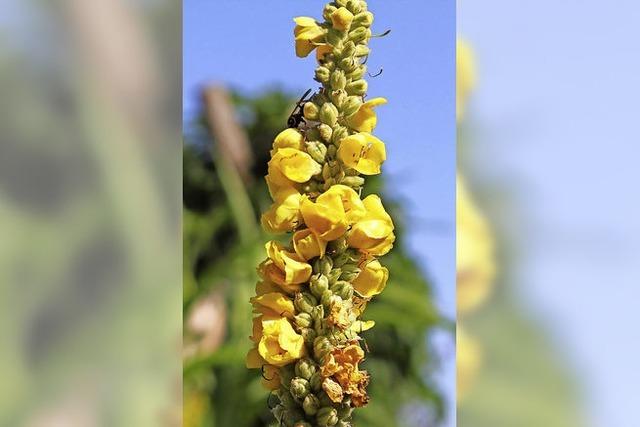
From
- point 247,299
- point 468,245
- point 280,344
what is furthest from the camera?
point 247,299

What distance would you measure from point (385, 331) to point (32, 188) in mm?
1497

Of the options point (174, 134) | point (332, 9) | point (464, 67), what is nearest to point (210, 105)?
point (464, 67)

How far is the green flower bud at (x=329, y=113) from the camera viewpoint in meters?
0.88

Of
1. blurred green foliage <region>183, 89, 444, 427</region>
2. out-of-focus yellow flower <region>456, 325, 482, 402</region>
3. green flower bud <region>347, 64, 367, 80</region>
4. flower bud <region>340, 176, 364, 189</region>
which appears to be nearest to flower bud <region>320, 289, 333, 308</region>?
flower bud <region>340, 176, 364, 189</region>

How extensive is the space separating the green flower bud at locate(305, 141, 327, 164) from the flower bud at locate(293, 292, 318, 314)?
13cm

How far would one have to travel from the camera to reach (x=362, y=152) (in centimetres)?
87

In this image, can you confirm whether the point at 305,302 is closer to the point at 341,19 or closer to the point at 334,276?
the point at 334,276

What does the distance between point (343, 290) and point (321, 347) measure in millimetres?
58

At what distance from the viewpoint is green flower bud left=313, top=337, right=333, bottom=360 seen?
0.84 meters

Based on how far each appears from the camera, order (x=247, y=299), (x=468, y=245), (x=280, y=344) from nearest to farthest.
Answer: (x=280, y=344) → (x=468, y=245) → (x=247, y=299)

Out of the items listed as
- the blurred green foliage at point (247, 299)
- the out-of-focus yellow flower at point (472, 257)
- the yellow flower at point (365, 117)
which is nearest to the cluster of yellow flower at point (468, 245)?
the out-of-focus yellow flower at point (472, 257)

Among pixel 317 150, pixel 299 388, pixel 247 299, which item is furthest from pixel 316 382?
pixel 247 299

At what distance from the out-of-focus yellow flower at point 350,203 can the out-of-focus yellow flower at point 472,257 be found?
0.87 ft

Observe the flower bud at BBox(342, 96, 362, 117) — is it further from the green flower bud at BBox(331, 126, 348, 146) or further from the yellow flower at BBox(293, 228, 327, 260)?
the yellow flower at BBox(293, 228, 327, 260)
